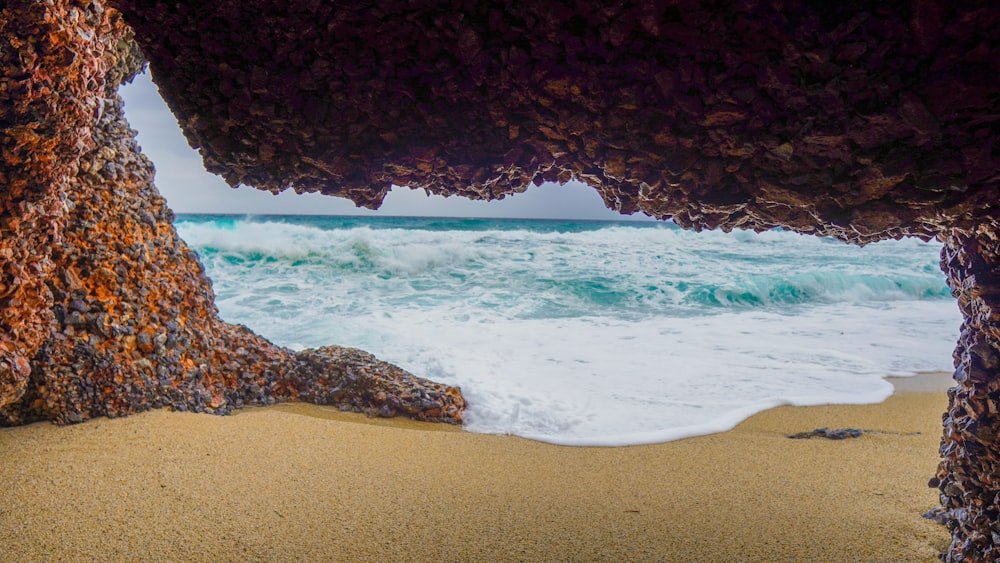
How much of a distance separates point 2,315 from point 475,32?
7.08 ft

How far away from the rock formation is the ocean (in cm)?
249

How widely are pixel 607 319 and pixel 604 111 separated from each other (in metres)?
8.31

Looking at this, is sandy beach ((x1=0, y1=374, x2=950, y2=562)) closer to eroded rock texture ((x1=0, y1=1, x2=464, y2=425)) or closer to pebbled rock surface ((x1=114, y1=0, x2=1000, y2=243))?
eroded rock texture ((x1=0, y1=1, x2=464, y2=425))

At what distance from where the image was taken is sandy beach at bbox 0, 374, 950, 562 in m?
2.20

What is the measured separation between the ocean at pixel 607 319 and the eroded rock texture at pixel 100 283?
1.47 meters

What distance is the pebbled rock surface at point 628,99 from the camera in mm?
1275

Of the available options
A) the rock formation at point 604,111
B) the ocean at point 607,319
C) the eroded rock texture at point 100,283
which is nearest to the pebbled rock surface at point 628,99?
the rock formation at point 604,111

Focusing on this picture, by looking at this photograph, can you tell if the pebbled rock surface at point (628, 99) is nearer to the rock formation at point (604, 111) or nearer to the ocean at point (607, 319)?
the rock formation at point (604, 111)

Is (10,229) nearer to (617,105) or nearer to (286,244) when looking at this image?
(617,105)

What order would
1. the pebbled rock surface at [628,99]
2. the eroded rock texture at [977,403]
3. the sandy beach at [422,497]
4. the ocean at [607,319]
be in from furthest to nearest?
the ocean at [607,319], the sandy beach at [422,497], the eroded rock texture at [977,403], the pebbled rock surface at [628,99]

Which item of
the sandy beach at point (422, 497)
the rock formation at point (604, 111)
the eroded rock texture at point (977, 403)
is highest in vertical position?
the rock formation at point (604, 111)

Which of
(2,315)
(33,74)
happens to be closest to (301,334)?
(2,315)

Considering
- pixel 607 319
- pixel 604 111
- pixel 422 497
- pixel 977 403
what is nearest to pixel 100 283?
pixel 422 497

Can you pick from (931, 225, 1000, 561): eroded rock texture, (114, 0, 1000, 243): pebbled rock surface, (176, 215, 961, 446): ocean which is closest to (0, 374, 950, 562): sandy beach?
(931, 225, 1000, 561): eroded rock texture
